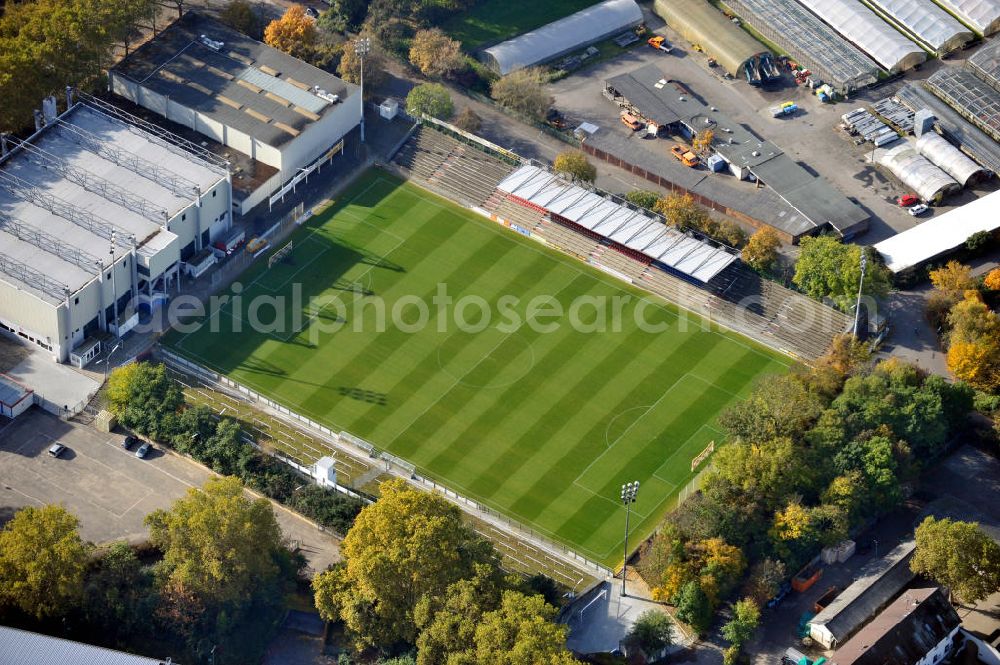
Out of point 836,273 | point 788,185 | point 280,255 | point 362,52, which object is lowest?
point 280,255

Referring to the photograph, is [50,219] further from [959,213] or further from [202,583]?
[959,213]

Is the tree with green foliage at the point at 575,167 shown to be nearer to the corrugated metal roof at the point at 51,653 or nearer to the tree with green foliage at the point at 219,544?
the tree with green foliage at the point at 219,544

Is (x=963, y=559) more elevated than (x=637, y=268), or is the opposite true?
(x=963, y=559)

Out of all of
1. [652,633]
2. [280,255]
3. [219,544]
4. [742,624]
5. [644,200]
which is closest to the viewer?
[219,544]

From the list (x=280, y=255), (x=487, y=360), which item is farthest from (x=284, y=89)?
(x=487, y=360)

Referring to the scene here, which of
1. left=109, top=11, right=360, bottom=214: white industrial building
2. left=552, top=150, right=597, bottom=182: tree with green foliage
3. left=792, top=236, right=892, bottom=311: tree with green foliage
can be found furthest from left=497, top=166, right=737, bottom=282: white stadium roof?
left=109, top=11, right=360, bottom=214: white industrial building

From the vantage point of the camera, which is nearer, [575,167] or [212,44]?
[575,167]

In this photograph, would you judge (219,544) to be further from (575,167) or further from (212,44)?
(212,44)
